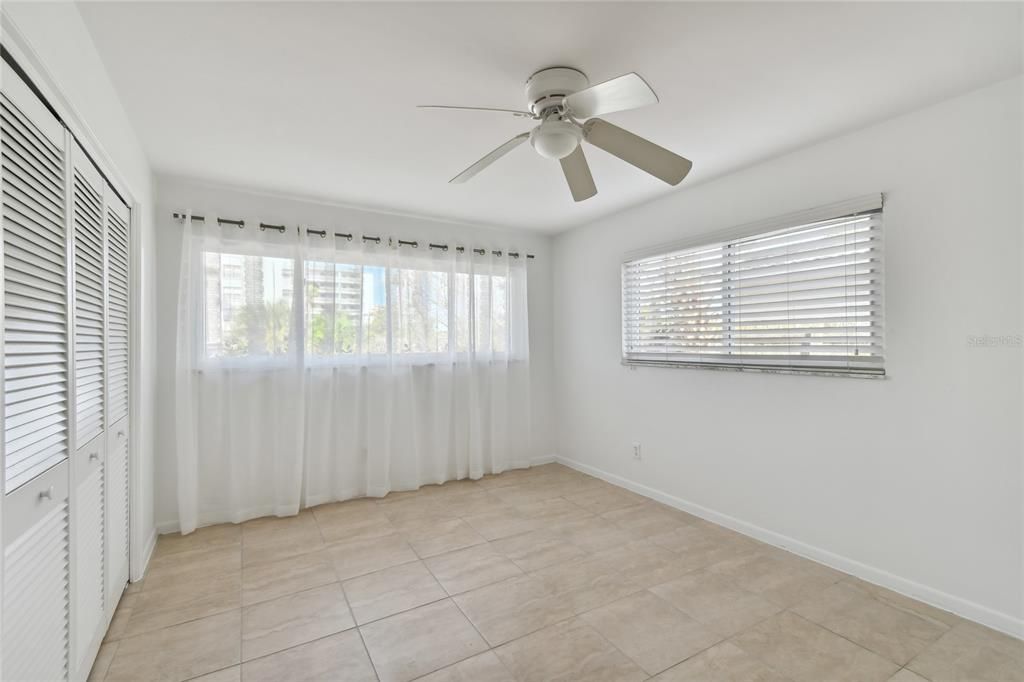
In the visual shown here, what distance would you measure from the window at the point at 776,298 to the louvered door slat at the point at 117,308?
3227 mm

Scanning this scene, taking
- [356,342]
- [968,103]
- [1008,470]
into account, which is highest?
[968,103]

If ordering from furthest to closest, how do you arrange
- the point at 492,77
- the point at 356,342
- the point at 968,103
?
the point at 356,342 → the point at 968,103 → the point at 492,77

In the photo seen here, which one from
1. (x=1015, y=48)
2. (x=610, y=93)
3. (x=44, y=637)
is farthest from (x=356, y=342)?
(x=1015, y=48)

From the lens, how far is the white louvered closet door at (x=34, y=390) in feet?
3.73

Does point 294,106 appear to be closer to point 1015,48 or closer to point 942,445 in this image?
point 1015,48

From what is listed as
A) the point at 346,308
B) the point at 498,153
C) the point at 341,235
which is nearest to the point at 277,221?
the point at 341,235

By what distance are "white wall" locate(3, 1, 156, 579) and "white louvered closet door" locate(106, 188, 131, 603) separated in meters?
0.13

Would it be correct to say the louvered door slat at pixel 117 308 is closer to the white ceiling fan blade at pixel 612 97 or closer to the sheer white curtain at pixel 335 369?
the sheer white curtain at pixel 335 369

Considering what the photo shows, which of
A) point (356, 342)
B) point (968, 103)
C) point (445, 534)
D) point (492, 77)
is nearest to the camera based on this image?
point (492, 77)

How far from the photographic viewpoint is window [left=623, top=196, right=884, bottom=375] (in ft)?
7.98

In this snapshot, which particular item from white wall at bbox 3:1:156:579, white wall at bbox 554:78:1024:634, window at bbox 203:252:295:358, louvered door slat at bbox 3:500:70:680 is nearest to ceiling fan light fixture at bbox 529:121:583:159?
white wall at bbox 554:78:1024:634

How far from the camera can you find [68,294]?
154 cm

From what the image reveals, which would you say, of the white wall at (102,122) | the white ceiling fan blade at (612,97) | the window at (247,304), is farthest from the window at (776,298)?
the white wall at (102,122)

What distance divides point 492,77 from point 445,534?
8.57 ft
